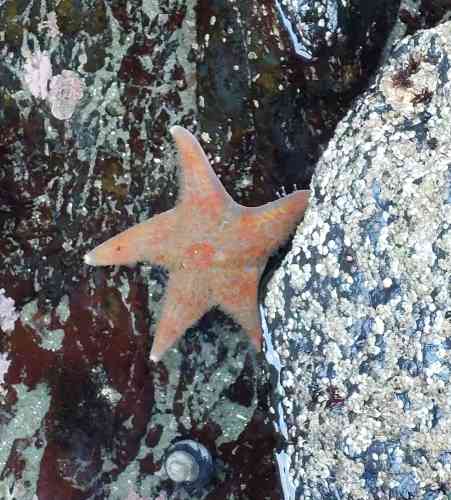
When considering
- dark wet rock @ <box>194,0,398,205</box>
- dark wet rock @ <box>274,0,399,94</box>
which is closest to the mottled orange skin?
dark wet rock @ <box>194,0,398,205</box>

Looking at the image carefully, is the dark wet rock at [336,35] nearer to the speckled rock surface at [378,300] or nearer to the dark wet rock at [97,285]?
the speckled rock surface at [378,300]

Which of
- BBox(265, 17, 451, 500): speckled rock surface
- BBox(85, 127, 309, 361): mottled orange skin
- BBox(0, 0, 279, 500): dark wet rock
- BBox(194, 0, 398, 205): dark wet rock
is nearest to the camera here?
BBox(265, 17, 451, 500): speckled rock surface

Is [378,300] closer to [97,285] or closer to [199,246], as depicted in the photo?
[199,246]

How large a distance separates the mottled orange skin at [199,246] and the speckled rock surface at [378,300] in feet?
0.76

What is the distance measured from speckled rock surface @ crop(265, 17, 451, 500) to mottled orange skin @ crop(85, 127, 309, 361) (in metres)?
0.23

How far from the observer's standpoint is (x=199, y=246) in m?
4.03

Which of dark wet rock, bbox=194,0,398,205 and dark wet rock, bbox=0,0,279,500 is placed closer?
dark wet rock, bbox=194,0,398,205

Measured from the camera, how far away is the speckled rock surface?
3115 millimetres

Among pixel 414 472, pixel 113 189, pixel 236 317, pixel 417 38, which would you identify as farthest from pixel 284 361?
pixel 417 38

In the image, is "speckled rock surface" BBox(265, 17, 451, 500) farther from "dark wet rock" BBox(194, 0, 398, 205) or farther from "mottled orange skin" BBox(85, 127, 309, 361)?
"dark wet rock" BBox(194, 0, 398, 205)

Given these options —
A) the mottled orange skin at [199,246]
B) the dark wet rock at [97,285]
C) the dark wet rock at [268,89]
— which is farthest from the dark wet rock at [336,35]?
the mottled orange skin at [199,246]

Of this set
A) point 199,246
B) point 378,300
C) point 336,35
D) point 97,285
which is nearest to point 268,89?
point 336,35

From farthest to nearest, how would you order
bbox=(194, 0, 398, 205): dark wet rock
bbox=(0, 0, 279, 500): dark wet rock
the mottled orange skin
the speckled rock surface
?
bbox=(0, 0, 279, 500): dark wet rock
bbox=(194, 0, 398, 205): dark wet rock
the mottled orange skin
the speckled rock surface

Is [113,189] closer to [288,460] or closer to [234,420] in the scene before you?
[234,420]
